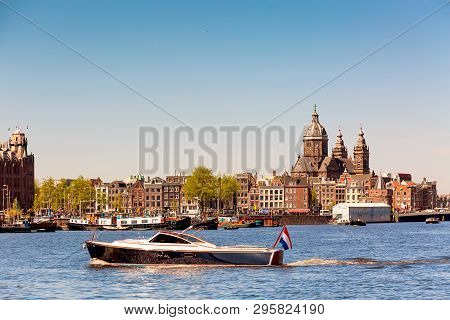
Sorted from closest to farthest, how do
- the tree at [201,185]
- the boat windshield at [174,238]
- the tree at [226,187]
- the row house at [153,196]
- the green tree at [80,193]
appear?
the boat windshield at [174,238], the tree at [201,185], the green tree at [80,193], the tree at [226,187], the row house at [153,196]

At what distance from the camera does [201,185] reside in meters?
158

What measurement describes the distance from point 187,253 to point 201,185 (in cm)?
11493

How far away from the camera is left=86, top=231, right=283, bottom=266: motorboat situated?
143 feet

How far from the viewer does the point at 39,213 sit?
566 feet

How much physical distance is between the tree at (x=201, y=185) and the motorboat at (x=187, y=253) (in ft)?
370

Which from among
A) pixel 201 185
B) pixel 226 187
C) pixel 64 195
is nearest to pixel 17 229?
pixel 201 185

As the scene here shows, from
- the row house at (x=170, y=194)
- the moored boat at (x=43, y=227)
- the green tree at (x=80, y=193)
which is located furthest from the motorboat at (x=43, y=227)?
the row house at (x=170, y=194)

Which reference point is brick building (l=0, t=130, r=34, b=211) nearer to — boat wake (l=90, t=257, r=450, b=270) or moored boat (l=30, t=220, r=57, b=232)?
moored boat (l=30, t=220, r=57, b=232)

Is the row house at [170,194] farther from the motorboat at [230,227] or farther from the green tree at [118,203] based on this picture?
the motorboat at [230,227]

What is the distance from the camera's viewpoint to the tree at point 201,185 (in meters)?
157

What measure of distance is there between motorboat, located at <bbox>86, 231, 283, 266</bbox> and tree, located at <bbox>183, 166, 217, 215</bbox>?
112698 millimetres

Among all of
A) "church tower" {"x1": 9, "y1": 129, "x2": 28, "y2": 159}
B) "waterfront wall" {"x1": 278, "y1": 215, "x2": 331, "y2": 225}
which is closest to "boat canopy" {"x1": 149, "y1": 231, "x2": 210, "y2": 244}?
"waterfront wall" {"x1": 278, "y1": 215, "x2": 331, "y2": 225}

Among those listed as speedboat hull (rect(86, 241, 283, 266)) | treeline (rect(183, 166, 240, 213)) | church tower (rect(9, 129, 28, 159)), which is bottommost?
speedboat hull (rect(86, 241, 283, 266))
